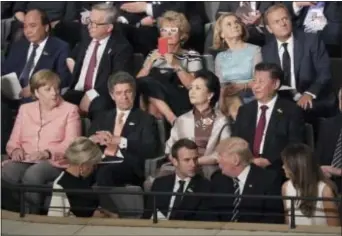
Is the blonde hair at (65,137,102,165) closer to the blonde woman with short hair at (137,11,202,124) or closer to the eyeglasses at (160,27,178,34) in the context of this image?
the blonde woman with short hair at (137,11,202,124)

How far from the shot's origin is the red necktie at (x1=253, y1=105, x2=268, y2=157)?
10.7 meters

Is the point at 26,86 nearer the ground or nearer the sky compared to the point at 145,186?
nearer the sky

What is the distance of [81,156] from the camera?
1052 centimetres

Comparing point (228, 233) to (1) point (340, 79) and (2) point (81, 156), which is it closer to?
(2) point (81, 156)

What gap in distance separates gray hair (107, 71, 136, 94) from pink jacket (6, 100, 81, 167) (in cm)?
40

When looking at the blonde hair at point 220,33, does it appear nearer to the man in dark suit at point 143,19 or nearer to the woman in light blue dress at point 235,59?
the woman in light blue dress at point 235,59

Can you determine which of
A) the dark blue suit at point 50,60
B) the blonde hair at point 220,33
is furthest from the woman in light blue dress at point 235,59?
the dark blue suit at point 50,60

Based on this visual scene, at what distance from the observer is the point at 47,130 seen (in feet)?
37.1

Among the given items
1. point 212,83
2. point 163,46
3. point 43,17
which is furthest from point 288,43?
point 43,17

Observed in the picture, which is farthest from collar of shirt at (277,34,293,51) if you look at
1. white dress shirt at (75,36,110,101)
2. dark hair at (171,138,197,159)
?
white dress shirt at (75,36,110,101)

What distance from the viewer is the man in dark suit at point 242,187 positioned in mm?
10250

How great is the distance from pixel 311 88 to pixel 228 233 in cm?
158

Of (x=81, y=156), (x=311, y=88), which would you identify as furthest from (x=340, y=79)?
(x=81, y=156)

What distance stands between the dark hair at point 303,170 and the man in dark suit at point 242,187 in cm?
23
